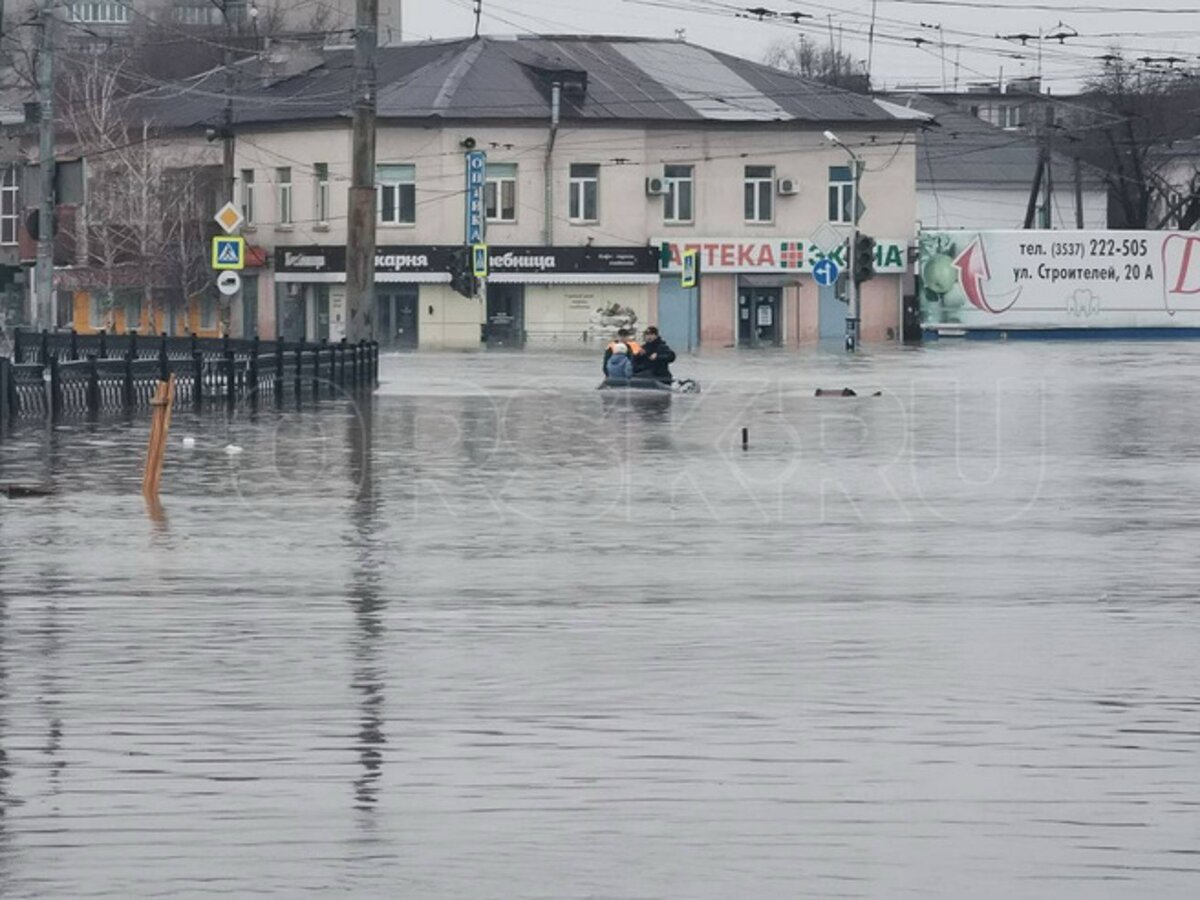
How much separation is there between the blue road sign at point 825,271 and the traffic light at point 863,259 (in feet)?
14.9

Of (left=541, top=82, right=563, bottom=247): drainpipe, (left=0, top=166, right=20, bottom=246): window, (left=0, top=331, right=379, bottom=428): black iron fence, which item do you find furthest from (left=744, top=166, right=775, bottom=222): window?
(left=0, top=331, right=379, bottom=428): black iron fence

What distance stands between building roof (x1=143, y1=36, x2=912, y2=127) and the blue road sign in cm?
715

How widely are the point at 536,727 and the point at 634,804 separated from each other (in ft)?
5.61

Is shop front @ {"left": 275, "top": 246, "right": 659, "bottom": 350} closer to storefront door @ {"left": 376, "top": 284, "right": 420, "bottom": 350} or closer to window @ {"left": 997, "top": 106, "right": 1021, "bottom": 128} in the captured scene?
storefront door @ {"left": 376, "top": 284, "right": 420, "bottom": 350}

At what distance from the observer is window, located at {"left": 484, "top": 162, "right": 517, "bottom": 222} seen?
292ft

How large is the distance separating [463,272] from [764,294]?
1361 centimetres

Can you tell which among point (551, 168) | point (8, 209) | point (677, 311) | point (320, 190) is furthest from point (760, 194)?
point (8, 209)

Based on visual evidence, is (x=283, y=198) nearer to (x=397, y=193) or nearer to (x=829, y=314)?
(x=397, y=193)

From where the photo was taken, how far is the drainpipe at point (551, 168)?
8825 centimetres

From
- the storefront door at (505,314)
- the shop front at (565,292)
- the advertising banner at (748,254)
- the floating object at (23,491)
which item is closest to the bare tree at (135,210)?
the storefront door at (505,314)

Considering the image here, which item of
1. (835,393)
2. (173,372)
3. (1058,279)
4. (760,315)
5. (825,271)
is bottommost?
(835,393)

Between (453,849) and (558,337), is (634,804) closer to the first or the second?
(453,849)

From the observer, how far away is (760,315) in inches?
3637

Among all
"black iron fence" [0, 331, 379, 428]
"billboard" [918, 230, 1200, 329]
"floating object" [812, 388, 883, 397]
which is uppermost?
"billboard" [918, 230, 1200, 329]
